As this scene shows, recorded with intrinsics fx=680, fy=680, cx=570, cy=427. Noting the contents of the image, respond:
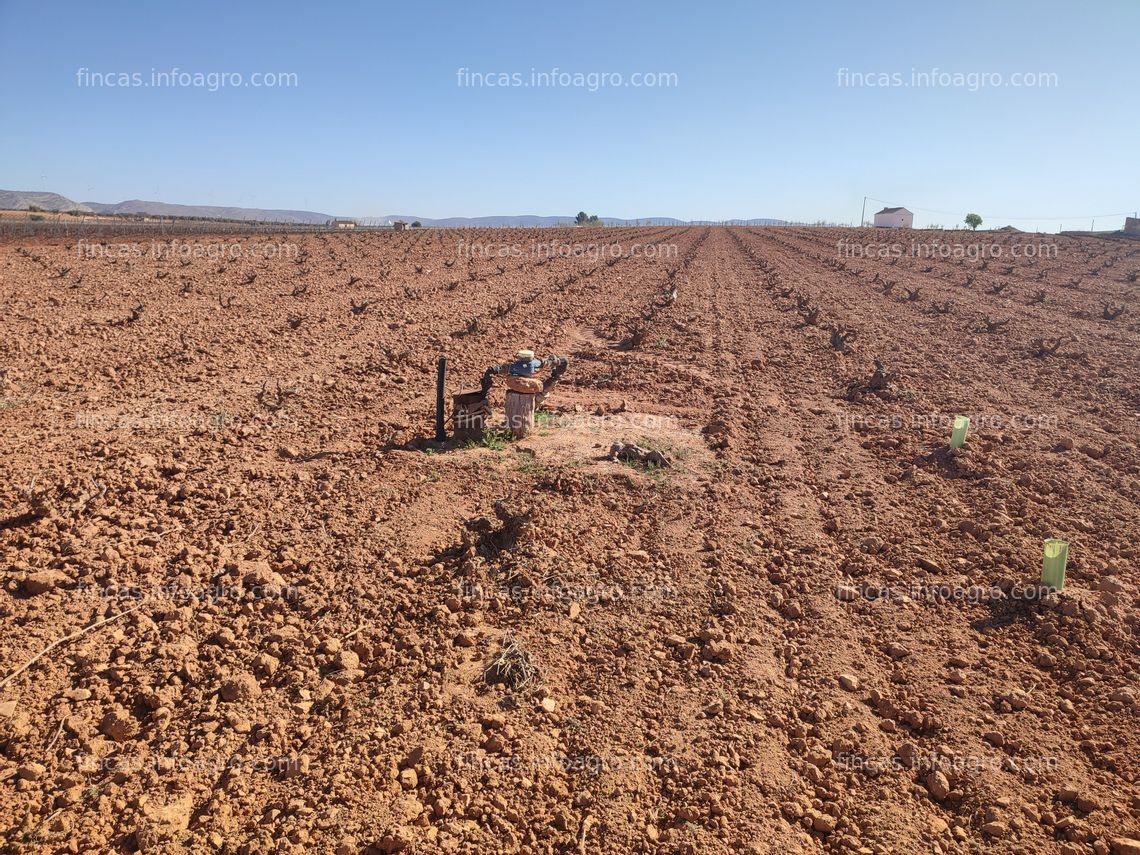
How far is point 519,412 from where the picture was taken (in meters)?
6.96

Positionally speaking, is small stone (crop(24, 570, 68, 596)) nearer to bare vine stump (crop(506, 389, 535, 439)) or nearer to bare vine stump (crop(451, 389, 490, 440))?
bare vine stump (crop(451, 389, 490, 440))

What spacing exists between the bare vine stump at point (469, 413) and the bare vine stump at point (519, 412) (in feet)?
0.84

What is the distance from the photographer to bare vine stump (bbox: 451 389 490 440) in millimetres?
6844

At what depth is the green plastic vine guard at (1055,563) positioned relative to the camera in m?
4.43

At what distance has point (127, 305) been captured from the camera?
13.3 m

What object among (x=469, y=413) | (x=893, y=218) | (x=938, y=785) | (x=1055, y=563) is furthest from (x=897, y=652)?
(x=893, y=218)

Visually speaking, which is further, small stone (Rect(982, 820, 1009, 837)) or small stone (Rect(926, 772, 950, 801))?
small stone (Rect(926, 772, 950, 801))

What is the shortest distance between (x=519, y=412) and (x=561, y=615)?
3031mm

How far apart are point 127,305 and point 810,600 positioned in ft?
→ 45.8

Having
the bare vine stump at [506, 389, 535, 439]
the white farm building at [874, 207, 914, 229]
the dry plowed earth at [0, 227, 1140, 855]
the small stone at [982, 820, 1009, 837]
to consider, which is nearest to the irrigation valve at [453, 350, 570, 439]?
the bare vine stump at [506, 389, 535, 439]

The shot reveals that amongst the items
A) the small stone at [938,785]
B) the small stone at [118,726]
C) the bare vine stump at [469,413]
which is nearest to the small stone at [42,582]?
the small stone at [118,726]

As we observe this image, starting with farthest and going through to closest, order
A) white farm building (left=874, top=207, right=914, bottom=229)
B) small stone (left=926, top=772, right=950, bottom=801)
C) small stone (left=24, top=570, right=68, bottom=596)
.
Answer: white farm building (left=874, top=207, right=914, bottom=229) < small stone (left=24, top=570, right=68, bottom=596) < small stone (left=926, top=772, right=950, bottom=801)

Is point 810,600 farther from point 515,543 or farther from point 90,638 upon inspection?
point 90,638

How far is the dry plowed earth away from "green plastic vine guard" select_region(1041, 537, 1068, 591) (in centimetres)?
12
